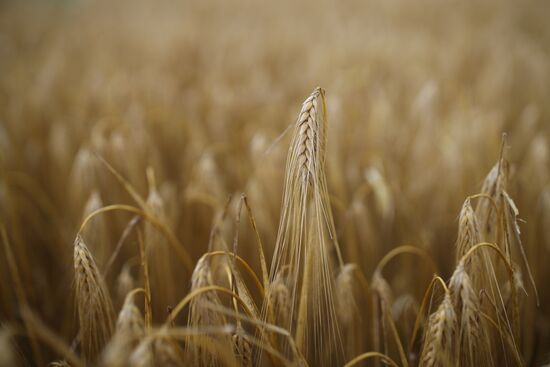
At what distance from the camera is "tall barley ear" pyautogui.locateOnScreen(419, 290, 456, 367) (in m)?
0.43

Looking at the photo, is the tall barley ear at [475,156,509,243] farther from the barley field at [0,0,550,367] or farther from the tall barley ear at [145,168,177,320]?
the tall barley ear at [145,168,177,320]

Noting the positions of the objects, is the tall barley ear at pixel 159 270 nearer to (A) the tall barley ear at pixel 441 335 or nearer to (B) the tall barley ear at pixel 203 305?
(B) the tall barley ear at pixel 203 305

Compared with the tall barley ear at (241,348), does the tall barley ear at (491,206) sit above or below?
above

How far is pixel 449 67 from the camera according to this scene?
1633 mm

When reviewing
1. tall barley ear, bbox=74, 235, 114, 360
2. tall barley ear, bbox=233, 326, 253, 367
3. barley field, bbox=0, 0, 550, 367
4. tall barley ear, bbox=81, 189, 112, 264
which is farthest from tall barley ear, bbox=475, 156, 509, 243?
tall barley ear, bbox=81, 189, 112, 264

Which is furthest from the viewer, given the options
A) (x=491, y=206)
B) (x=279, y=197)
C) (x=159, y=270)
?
(x=279, y=197)

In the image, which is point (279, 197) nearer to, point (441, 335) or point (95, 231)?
point (95, 231)

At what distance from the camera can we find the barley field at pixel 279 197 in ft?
1.52

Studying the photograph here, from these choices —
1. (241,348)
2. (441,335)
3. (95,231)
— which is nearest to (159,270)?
(95,231)

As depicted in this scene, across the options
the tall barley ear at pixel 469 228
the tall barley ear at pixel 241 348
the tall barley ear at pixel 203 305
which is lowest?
the tall barley ear at pixel 241 348

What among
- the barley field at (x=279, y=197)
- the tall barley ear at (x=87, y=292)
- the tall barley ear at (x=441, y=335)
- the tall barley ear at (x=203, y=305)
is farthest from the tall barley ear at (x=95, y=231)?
the tall barley ear at (x=441, y=335)

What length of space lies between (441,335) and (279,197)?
55 centimetres

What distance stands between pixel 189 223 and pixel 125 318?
50cm

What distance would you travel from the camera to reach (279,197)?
0.93m
